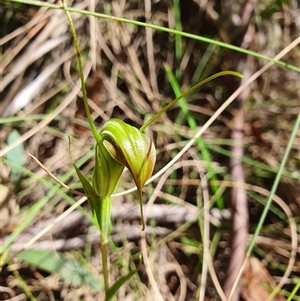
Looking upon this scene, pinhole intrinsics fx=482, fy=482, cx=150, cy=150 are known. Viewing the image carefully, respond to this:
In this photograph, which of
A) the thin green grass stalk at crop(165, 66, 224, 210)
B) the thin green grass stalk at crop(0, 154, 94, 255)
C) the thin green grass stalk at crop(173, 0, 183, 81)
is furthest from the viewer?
the thin green grass stalk at crop(173, 0, 183, 81)

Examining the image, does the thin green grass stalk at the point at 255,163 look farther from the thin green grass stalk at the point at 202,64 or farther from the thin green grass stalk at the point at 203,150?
the thin green grass stalk at the point at 202,64

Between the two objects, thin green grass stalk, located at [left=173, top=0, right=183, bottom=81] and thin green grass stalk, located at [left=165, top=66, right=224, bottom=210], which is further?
thin green grass stalk, located at [left=173, top=0, right=183, bottom=81]

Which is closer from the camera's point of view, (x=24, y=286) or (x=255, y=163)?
(x=24, y=286)

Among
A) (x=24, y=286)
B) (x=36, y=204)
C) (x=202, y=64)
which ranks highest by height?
(x=202, y=64)

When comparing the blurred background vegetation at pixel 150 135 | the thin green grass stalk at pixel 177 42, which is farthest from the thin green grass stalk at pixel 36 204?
the thin green grass stalk at pixel 177 42

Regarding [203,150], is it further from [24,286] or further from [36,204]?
[24,286]

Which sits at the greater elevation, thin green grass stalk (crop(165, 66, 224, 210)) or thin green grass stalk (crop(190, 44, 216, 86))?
thin green grass stalk (crop(190, 44, 216, 86))

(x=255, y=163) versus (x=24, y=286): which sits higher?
(x=255, y=163)

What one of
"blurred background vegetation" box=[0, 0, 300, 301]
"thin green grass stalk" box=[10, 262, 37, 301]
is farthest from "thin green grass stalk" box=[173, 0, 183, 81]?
"thin green grass stalk" box=[10, 262, 37, 301]

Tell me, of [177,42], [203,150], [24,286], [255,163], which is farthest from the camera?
[177,42]

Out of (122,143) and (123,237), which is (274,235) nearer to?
(123,237)

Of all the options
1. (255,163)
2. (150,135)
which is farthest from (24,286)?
(255,163)

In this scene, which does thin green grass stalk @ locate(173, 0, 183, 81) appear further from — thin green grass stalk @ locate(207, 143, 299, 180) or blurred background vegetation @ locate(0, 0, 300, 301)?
thin green grass stalk @ locate(207, 143, 299, 180)

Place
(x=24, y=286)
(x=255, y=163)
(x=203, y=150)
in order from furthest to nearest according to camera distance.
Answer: (x=255, y=163) < (x=203, y=150) < (x=24, y=286)
